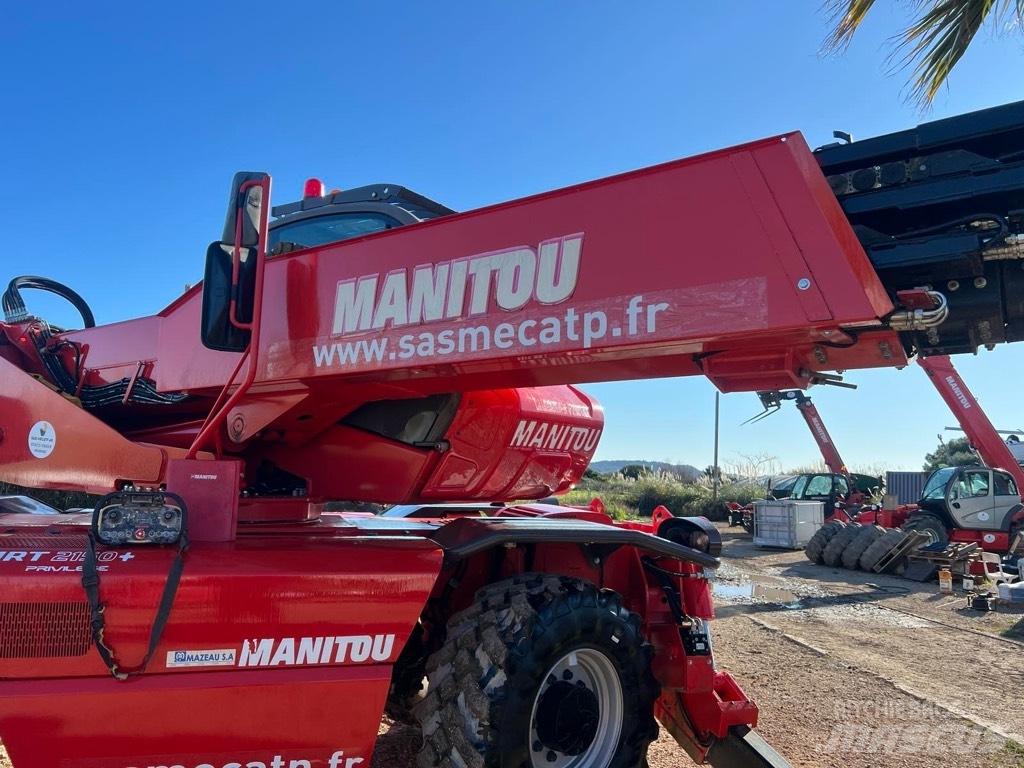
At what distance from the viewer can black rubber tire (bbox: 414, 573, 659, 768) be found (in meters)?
3.10

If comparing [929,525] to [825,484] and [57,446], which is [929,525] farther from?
[57,446]

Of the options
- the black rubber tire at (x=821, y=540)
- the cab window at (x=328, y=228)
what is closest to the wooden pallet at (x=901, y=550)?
the black rubber tire at (x=821, y=540)

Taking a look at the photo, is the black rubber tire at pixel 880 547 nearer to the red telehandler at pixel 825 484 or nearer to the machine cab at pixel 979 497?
the machine cab at pixel 979 497

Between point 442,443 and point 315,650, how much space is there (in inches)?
52.9

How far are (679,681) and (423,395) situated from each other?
78.0 inches

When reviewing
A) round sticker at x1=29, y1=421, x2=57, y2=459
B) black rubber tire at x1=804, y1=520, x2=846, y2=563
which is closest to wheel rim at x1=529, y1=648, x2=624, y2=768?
round sticker at x1=29, y1=421, x2=57, y2=459

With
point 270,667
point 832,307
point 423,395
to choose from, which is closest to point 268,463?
point 423,395

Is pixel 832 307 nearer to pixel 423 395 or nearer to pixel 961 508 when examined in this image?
pixel 423 395

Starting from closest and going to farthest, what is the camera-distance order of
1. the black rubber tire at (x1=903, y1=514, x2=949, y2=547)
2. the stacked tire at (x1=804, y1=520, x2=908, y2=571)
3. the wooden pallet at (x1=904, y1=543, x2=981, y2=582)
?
the wooden pallet at (x1=904, y1=543, x2=981, y2=582)
the stacked tire at (x1=804, y1=520, x2=908, y2=571)
the black rubber tire at (x1=903, y1=514, x2=949, y2=547)

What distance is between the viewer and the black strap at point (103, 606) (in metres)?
2.70

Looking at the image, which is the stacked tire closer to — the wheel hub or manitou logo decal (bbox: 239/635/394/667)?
the wheel hub

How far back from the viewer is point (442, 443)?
4.04 m

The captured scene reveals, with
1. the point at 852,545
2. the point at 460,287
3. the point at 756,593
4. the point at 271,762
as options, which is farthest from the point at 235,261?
the point at 852,545

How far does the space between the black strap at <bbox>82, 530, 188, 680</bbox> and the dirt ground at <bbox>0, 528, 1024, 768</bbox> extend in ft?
7.04
